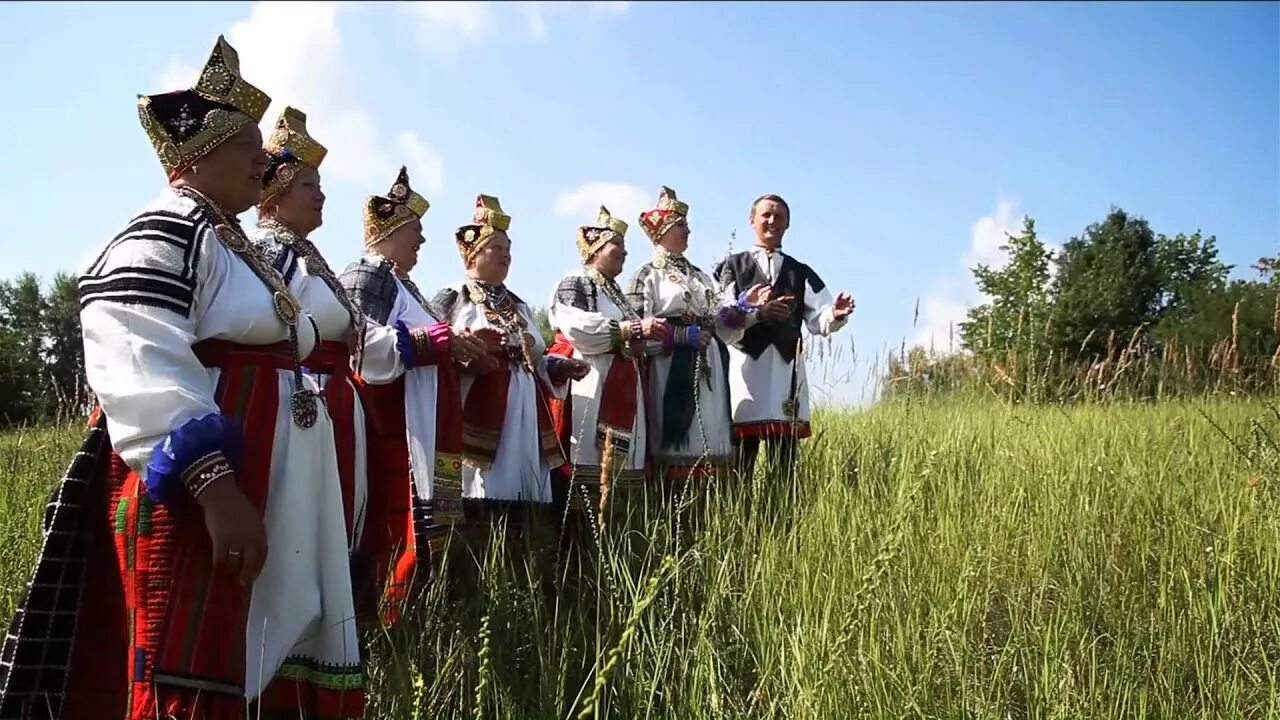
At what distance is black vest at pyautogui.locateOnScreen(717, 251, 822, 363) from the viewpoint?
5.39m

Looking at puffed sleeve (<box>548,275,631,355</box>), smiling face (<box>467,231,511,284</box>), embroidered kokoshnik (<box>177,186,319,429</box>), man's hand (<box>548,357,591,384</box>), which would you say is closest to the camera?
embroidered kokoshnik (<box>177,186,319,429</box>)

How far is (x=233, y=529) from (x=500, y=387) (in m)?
2.50

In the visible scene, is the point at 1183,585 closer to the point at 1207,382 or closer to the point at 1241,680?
the point at 1241,680

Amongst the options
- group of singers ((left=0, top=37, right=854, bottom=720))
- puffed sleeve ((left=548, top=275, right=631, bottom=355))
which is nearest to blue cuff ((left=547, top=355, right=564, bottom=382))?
puffed sleeve ((left=548, top=275, right=631, bottom=355))

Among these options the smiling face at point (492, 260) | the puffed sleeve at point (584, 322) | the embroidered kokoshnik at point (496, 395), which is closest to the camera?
the embroidered kokoshnik at point (496, 395)

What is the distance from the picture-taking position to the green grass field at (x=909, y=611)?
2256 mm

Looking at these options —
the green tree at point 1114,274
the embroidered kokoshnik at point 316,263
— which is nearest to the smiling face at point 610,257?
the embroidered kokoshnik at point 316,263

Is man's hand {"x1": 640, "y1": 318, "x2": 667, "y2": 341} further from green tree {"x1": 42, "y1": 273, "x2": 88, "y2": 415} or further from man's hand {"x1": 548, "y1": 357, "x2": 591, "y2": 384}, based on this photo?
green tree {"x1": 42, "y1": 273, "x2": 88, "y2": 415}

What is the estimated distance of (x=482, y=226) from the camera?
14.7 ft

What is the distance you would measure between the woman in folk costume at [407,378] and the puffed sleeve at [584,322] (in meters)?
0.87

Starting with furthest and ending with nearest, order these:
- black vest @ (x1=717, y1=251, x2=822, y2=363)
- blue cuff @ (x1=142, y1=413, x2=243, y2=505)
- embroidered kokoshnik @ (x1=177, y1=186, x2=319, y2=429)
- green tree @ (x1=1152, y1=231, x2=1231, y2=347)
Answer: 1. green tree @ (x1=1152, y1=231, x2=1231, y2=347)
2. black vest @ (x1=717, y1=251, x2=822, y2=363)
3. embroidered kokoshnik @ (x1=177, y1=186, x2=319, y2=429)
4. blue cuff @ (x1=142, y1=413, x2=243, y2=505)

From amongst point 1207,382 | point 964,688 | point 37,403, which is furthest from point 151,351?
point 1207,382

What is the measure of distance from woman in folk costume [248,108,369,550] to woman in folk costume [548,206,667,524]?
1.91 metres

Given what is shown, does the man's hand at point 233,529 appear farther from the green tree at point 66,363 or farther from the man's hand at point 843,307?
the man's hand at point 843,307
